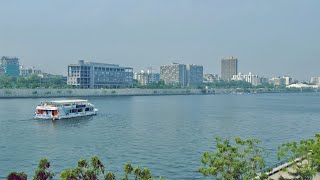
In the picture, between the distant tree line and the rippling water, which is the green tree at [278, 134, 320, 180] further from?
the rippling water

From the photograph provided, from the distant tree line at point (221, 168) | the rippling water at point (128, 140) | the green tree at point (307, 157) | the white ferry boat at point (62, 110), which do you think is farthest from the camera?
the white ferry boat at point (62, 110)

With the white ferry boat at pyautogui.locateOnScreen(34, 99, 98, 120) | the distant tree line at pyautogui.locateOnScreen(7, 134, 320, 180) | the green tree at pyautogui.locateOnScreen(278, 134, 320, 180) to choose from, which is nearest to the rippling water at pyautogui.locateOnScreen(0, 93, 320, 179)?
the white ferry boat at pyautogui.locateOnScreen(34, 99, 98, 120)

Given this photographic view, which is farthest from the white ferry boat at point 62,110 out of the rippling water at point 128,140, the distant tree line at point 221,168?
the distant tree line at point 221,168

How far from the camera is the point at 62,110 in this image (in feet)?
268

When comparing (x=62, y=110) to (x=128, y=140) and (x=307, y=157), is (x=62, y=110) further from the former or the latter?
(x=307, y=157)

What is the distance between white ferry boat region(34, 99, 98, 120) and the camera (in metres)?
80.0

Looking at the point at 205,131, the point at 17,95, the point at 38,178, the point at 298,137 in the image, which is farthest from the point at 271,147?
the point at 17,95

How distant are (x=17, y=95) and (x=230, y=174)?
16139 centimetres

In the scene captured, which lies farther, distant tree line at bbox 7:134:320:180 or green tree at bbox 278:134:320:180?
green tree at bbox 278:134:320:180

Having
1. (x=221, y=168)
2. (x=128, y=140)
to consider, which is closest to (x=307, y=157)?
(x=221, y=168)

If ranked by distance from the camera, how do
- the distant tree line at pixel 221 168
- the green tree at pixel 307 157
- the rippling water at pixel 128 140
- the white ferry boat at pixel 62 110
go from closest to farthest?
the distant tree line at pixel 221 168
the green tree at pixel 307 157
the rippling water at pixel 128 140
the white ferry boat at pixel 62 110

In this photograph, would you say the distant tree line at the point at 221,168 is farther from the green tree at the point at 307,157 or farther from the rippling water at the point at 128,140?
the rippling water at the point at 128,140

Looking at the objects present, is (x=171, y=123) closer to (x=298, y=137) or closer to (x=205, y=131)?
(x=205, y=131)

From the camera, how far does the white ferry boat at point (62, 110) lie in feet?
262
